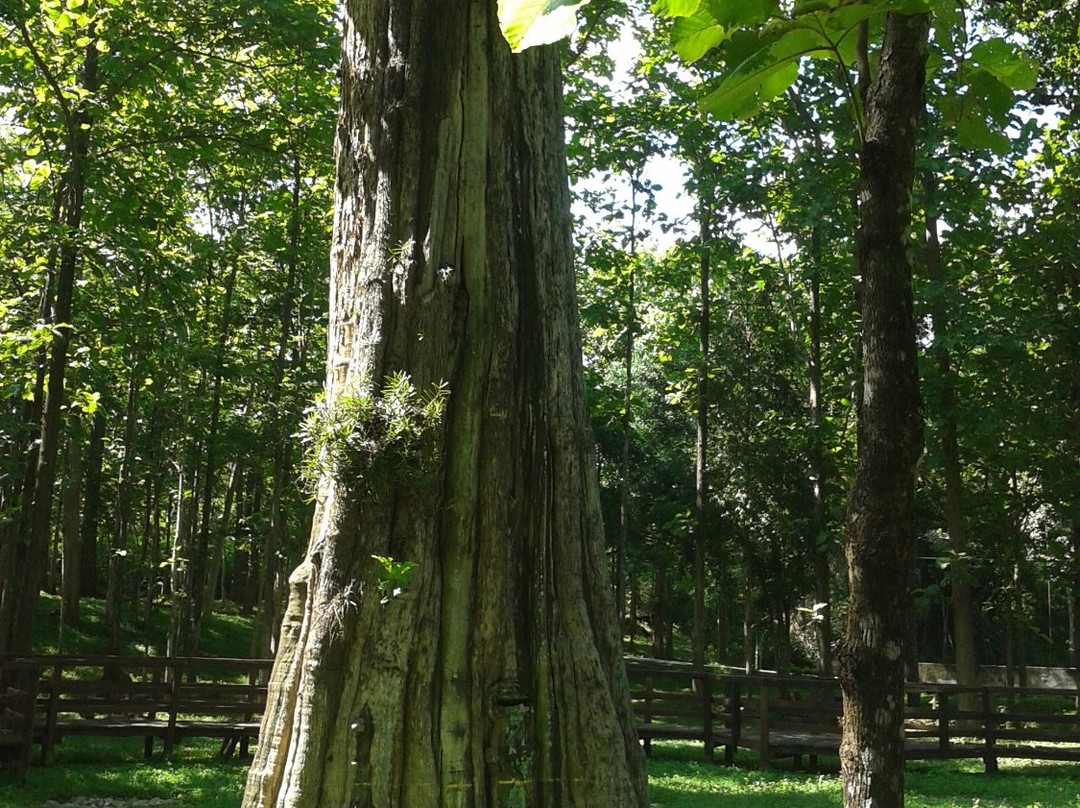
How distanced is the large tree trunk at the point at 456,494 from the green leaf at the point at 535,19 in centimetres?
234

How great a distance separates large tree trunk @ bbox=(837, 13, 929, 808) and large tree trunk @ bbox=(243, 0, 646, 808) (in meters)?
0.93

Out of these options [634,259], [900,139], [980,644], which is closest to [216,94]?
[634,259]

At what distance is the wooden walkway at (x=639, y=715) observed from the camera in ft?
A: 43.4

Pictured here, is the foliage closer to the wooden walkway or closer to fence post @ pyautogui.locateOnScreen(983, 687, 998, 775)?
the wooden walkway

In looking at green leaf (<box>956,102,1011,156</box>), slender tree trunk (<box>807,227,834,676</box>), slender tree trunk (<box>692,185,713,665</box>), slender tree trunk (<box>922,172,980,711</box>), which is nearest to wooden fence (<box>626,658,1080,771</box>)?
slender tree trunk (<box>922,172,980,711</box>)

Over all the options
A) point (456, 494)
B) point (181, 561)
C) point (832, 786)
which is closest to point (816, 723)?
point (832, 786)

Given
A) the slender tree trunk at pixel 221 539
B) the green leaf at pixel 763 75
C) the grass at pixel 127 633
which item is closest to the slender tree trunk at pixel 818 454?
the slender tree trunk at pixel 221 539

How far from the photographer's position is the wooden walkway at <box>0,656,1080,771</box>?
13.2 meters

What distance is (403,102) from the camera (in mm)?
3678

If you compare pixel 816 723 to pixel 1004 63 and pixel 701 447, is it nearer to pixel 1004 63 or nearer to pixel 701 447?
pixel 701 447

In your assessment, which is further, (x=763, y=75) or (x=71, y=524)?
(x=71, y=524)

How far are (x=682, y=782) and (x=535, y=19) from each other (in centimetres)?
1395

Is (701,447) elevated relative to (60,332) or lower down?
elevated

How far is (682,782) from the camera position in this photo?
45.6 ft
